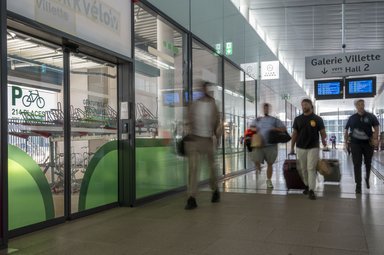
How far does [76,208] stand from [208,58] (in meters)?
5.04

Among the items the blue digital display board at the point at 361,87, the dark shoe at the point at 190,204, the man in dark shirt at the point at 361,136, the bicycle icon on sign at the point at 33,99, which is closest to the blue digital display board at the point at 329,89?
the blue digital display board at the point at 361,87

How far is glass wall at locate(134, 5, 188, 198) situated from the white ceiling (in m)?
5.56

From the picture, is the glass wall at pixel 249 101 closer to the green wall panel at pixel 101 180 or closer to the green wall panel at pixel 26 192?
the green wall panel at pixel 101 180

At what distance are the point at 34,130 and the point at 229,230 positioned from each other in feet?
7.67

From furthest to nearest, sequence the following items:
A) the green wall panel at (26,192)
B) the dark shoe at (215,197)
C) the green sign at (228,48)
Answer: the green sign at (228,48)
the dark shoe at (215,197)
the green wall panel at (26,192)

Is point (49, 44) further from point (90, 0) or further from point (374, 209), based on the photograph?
point (374, 209)

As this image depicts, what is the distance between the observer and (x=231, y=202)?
585cm

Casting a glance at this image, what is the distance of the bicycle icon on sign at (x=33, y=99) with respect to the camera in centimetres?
408

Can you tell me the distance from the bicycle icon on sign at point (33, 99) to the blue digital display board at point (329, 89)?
373 inches

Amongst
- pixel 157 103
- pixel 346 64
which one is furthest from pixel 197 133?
pixel 346 64

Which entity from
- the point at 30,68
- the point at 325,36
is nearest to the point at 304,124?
the point at 30,68

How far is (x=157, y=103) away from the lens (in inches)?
263

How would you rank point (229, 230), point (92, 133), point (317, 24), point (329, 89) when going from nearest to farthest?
point (229, 230) < point (92, 133) < point (329, 89) < point (317, 24)

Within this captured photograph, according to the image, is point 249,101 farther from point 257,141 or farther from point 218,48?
point 257,141
